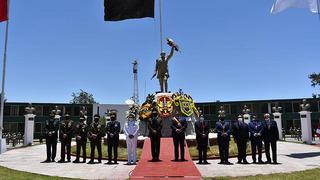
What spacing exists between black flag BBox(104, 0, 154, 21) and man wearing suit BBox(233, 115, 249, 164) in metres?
7.66

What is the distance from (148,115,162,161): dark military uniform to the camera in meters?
10.9

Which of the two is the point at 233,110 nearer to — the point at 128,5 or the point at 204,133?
the point at 128,5

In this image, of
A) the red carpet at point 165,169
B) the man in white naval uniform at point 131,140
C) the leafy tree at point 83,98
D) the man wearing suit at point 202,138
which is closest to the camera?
the red carpet at point 165,169

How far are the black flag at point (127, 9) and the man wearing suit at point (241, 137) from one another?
7.66 metres

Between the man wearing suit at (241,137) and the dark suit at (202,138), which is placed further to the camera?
the man wearing suit at (241,137)

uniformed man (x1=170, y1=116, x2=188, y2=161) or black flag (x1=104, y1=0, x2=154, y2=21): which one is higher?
black flag (x1=104, y1=0, x2=154, y2=21)

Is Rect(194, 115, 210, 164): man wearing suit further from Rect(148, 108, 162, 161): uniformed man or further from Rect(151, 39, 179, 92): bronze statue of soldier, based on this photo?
Rect(151, 39, 179, 92): bronze statue of soldier

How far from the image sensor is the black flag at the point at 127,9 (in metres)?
16.5

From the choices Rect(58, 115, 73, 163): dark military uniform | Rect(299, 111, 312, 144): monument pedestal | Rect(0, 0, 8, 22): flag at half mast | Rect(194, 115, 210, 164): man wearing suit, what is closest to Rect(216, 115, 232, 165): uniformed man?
Rect(194, 115, 210, 164): man wearing suit

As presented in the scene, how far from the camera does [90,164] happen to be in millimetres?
11961

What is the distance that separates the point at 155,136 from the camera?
36.0ft

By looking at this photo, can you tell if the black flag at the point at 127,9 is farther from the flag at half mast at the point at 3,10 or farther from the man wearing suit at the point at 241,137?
the man wearing suit at the point at 241,137

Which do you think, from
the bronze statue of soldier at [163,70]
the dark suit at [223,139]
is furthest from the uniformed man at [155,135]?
the bronze statue of soldier at [163,70]

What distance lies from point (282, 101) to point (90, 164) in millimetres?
36559
